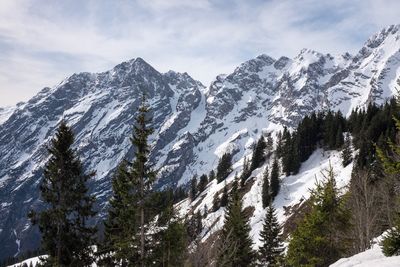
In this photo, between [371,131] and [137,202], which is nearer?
[137,202]

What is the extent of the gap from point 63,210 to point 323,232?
1630 cm

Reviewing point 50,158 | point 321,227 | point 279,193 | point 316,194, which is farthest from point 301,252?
point 279,193

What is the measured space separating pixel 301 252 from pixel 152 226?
392 inches

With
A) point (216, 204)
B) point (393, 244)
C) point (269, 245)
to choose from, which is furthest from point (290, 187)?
point (393, 244)

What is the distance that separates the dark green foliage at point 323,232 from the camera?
29203mm

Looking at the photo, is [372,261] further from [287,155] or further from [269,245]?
[287,155]

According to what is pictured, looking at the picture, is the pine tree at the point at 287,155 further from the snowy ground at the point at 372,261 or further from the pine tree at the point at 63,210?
the snowy ground at the point at 372,261

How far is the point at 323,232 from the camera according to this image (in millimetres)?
29406

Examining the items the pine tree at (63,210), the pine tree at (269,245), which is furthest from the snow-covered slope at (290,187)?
the pine tree at (63,210)

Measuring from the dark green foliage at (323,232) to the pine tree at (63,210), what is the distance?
13420 millimetres

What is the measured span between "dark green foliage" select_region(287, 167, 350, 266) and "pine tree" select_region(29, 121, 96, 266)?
13420 mm

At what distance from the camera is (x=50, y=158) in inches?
1125

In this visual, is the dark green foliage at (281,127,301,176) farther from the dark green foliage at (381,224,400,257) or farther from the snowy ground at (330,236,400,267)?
the dark green foliage at (381,224,400,257)

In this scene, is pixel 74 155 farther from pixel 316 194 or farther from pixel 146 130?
pixel 316 194
